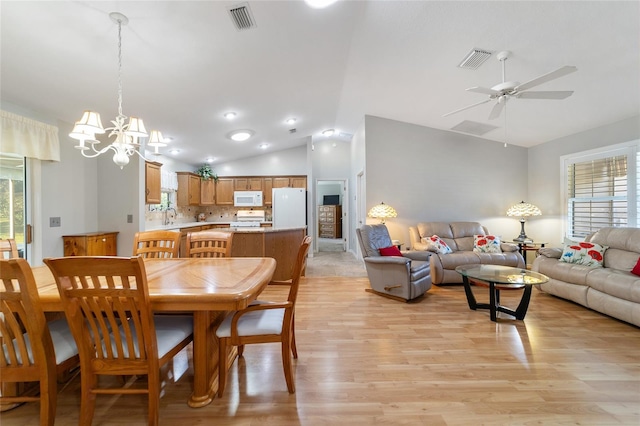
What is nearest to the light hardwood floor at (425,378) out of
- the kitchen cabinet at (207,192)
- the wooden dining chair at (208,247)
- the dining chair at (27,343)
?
the dining chair at (27,343)

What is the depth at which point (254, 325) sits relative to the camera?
1675mm

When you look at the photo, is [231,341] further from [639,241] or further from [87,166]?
[639,241]

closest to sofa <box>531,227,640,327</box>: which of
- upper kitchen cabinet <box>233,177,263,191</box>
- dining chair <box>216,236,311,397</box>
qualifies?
dining chair <box>216,236,311,397</box>

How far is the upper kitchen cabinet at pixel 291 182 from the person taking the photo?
6840 millimetres

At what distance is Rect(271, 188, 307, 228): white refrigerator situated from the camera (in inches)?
247

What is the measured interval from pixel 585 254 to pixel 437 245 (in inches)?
67.2

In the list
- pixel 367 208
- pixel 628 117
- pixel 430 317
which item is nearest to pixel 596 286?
pixel 430 317

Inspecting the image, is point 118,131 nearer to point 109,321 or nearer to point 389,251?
point 109,321

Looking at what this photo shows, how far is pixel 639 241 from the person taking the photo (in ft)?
9.75

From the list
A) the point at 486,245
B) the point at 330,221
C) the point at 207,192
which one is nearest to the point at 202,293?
the point at 486,245

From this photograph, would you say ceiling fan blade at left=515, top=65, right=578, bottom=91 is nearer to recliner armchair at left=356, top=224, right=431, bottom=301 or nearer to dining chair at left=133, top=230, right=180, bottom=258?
recliner armchair at left=356, top=224, right=431, bottom=301

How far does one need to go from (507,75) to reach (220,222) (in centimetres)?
640

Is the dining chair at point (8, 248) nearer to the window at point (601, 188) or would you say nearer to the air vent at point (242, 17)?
the air vent at point (242, 17)

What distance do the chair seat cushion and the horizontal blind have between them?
16.5 ft
